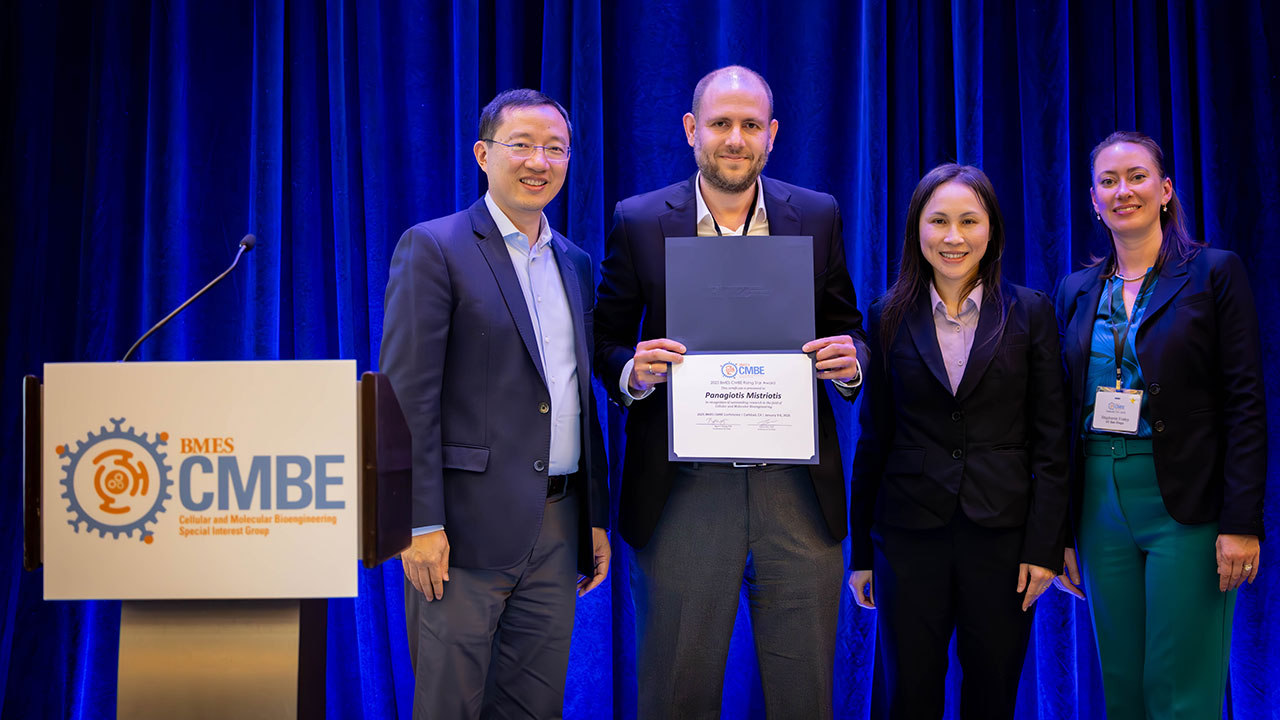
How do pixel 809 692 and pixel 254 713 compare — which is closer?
pixel 254 713

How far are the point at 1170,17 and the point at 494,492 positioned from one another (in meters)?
2.82

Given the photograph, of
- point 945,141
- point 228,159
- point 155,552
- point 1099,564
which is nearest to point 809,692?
point 1099,564

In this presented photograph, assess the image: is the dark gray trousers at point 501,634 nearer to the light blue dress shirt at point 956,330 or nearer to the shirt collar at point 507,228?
the shirt collar at point 507,228

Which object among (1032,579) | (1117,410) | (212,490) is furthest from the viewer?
(1117,410)

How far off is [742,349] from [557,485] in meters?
0.56

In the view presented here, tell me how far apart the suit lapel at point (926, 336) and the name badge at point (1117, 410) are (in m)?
0.42

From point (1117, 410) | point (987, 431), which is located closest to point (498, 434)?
point (987, 431)

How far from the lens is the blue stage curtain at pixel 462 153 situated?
2.79 metres

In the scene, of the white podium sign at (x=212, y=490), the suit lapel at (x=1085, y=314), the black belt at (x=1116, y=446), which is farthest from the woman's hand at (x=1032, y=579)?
the white podium sign at (x=212, y=490)

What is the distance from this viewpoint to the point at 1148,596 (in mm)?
2010

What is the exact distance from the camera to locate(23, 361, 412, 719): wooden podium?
47.8 inches

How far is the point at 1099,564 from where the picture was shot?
2.07 metres

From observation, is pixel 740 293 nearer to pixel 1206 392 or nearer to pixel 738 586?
pixel 738 586

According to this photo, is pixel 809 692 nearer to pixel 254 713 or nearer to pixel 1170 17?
pixel 254 713
